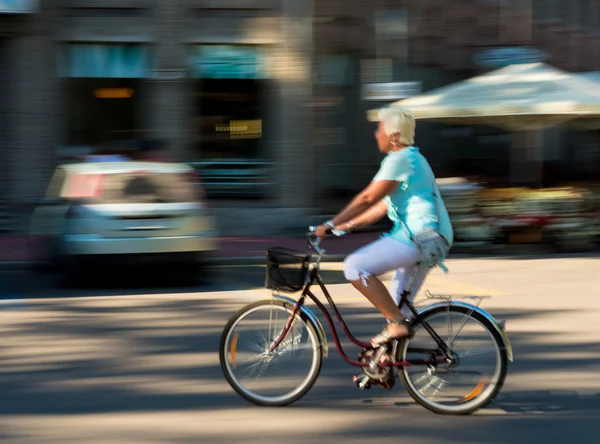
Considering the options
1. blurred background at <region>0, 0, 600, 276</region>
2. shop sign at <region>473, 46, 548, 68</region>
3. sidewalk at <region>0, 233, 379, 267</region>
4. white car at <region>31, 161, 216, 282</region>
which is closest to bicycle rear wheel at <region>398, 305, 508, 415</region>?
white car at <region>31, 161, 216, 282</region>

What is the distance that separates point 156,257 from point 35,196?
8235 mm

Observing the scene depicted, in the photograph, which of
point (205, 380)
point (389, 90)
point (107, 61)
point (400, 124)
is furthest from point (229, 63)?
point (400, 124)

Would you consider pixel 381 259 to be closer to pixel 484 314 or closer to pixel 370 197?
pixel 370 197

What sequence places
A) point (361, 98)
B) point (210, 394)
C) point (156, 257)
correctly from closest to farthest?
point (210, 394) < point (156, 257) < point (361, 98)

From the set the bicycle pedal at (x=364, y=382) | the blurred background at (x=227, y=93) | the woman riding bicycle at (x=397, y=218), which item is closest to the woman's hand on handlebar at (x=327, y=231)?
the woman riding bicycle at (x=397, y=218)

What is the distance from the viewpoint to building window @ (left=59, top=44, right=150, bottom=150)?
1888 cm

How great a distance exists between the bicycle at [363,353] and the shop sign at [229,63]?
13.9 meters

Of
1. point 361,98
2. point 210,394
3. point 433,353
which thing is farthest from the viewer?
point 361,98

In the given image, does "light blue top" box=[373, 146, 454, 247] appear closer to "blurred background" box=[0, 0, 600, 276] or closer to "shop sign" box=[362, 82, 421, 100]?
"blurred background" box=[0, 0, 600, 276]

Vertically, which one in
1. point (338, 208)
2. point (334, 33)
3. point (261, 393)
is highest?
point (334, 33)

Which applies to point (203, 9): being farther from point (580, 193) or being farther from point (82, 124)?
point (580, 193)

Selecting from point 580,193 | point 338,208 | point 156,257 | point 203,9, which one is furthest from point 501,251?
point 203,9

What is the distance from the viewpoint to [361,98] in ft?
65.1

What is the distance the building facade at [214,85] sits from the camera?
18500 millimetres
